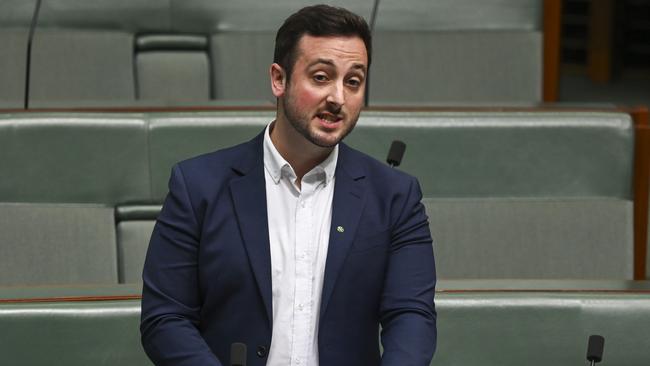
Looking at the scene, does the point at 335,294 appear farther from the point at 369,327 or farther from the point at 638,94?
the point at 638,94

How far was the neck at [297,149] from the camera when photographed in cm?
44

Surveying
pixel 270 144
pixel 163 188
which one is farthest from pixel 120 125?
pixel 270 144

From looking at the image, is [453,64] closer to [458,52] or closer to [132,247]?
[458,52]

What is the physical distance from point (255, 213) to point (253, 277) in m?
0.02

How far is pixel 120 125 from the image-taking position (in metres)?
0.74

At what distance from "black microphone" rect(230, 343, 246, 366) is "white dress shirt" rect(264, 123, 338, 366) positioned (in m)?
0.03

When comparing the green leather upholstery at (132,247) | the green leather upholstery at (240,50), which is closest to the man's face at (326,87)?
the green leather upholstery at (132,247)

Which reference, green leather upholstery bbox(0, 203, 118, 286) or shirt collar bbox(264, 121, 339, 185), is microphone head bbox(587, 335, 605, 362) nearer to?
shirt collar bbox(264, 121, 339, 185)

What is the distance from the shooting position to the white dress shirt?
16.8 inches

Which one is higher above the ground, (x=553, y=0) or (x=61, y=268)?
(x=553, y=0)

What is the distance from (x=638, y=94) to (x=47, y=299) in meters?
1.10

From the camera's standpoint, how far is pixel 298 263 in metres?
0.43

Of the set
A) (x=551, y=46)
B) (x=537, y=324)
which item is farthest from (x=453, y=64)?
(x=537, y=324)

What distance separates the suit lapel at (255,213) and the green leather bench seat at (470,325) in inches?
5.3
